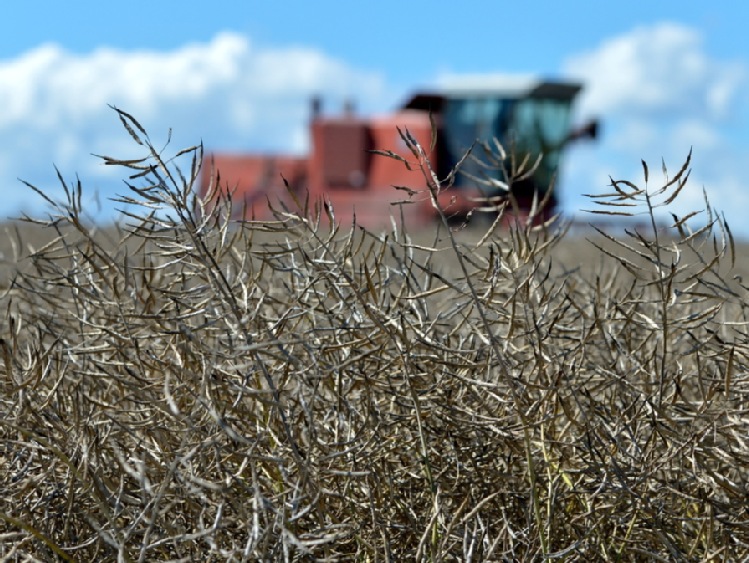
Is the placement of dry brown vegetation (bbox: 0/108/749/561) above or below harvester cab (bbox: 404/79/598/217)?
above

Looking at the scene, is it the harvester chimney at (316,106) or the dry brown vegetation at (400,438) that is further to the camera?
the harvester chimney at (316,106)

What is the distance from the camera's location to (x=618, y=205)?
54.5 inches

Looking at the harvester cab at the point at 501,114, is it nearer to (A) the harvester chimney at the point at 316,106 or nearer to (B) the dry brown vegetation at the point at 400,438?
(A) the harvester chimney at the point at 316,106

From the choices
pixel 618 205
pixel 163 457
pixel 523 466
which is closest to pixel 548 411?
pixel 523 466

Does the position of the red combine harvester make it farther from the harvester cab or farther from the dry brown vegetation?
the dry brown vegetation

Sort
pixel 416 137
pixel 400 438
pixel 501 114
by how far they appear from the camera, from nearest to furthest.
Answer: pixel 400 438 → pixel 501 114 → pixel 416 137

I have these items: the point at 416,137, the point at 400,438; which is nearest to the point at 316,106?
the point at 416,137

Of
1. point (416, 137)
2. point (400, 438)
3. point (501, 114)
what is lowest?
point (416, 137)

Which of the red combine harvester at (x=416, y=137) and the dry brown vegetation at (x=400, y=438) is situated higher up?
the dry brown vegetation at (x=400, y=438)

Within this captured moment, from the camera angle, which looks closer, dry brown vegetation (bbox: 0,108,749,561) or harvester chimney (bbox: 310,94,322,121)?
dry brown vegetation (bbox: 0,108,749,561)

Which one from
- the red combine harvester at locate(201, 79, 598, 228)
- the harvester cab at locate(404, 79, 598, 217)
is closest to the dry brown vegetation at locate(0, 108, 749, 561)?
the red combine harvester at locate(201, 79, 598, 228)

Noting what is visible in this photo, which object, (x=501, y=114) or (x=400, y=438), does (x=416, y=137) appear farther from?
(x=400, y=438)

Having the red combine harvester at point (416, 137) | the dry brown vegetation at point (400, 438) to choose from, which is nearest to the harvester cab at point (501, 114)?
the red combine harvester at point (416, 137)

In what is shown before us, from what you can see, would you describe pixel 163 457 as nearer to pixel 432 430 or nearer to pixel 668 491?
pixel 432 430
